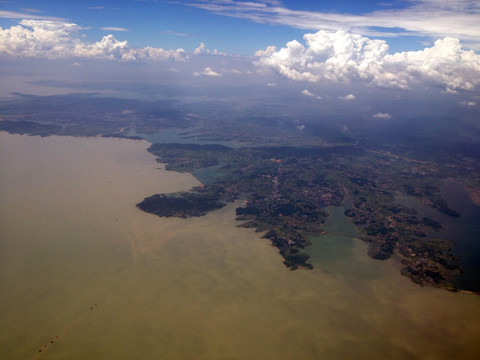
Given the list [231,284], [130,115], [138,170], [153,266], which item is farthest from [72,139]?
[231,284]

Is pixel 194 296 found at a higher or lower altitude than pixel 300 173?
lower

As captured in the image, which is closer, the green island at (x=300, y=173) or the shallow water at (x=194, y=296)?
the shallow water at (x=194, y=296)

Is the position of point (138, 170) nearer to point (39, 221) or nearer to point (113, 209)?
point (113, 209)

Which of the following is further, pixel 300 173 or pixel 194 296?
pixel 300 173

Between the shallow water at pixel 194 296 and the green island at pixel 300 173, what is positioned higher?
the green island at pixel 300 173

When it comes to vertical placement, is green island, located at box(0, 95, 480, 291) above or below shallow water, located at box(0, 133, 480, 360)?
above
